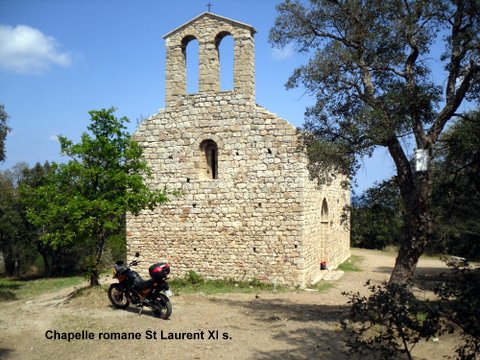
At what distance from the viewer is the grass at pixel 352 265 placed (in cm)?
1717

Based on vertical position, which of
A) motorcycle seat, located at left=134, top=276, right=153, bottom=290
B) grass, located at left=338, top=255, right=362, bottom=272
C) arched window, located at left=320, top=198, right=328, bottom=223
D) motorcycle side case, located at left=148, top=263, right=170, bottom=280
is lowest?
grass, located at left=338, top=255, right=362, bottom=272

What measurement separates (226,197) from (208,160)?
1457mm

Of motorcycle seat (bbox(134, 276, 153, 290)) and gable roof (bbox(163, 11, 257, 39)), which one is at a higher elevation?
gable roof (bbox(163, 11, 257, 39))

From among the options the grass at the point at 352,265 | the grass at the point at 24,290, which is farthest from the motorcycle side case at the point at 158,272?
the grass at the point at 352,265

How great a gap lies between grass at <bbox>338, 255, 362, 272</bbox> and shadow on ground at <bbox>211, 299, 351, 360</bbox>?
284 inches

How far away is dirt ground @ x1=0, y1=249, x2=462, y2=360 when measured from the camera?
268 inches

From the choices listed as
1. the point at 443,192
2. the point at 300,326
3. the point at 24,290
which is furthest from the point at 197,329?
the point at 24,290

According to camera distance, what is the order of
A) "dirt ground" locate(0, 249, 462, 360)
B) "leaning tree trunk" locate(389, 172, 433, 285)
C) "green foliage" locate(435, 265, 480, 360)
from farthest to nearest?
"leaning tree trunk" locate(389, 172, 433, 285) → "dirt ground" locate(0, 249, 462, 360) → "green foliage" locate(435, 265, 480, 360)

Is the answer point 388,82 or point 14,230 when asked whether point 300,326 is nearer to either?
point 388,82

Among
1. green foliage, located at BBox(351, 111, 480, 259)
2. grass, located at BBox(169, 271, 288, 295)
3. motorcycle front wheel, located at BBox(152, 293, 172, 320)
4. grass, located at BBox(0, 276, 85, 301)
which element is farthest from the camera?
grass, located at BBox(0, 276, 85, 301)

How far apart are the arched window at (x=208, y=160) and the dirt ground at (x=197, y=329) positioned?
13.1 ft

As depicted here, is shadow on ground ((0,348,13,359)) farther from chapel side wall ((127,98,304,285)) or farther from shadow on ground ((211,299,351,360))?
chapel side wall ((127,98,304,285))

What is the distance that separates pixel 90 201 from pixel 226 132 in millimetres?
4751

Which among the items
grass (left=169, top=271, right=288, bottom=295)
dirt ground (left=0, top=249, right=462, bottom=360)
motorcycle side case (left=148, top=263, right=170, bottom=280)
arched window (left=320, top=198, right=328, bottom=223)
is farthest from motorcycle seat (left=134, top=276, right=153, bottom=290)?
arched window (left=320, top=198, right=328, bottom=223)
